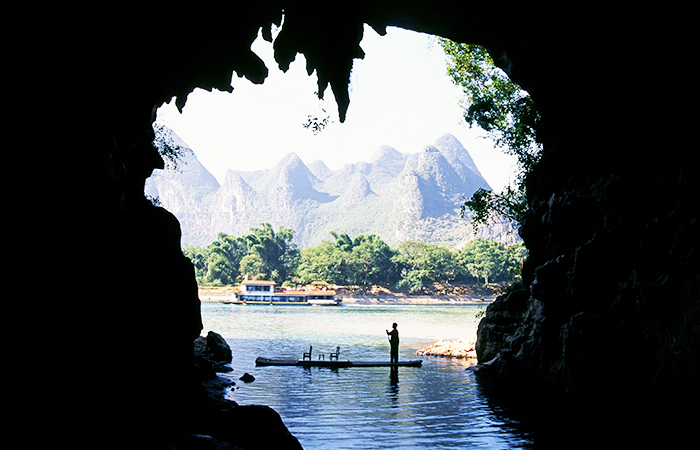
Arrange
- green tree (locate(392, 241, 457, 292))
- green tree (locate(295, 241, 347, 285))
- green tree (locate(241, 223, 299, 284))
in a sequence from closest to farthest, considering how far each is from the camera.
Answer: green tree (locate(392, 241, 457, 292)) → green tree (locate(295, 241, 347, 285)) → green tree (locate(241, 223, 299, 284))

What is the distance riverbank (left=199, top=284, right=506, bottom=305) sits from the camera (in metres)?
81.8

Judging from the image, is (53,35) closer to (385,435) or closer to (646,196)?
(385,435)

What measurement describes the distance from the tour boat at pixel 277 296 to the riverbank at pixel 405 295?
6.89m

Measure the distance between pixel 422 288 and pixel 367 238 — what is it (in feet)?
61.3

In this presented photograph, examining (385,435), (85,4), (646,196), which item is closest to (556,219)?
(646,196)

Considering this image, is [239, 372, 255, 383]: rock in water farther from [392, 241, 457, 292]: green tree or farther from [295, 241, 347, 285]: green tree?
[295, 241, 347, 285]: green tree

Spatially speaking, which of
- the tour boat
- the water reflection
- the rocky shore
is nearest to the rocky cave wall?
the water reflection

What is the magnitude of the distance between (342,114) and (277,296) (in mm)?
64110

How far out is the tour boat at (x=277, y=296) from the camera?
237 ft

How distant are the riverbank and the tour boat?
6.89 m

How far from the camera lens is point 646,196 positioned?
9.11 meters

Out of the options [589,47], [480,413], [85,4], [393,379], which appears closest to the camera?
[85,4]

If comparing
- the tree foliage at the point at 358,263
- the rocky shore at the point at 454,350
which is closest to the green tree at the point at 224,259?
the tree foliage at the point at 358,263

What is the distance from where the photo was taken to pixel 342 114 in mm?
11719
